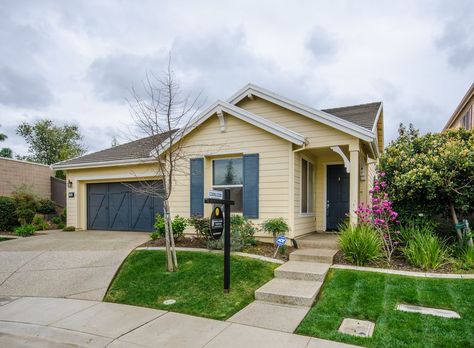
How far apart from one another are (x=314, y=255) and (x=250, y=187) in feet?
8.52

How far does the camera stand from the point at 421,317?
415cm

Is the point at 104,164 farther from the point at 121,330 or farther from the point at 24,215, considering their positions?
the point at 121,330

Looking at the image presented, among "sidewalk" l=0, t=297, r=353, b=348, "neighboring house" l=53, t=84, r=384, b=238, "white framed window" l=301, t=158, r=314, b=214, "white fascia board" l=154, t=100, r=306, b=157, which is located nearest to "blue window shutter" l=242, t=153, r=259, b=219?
"neighboring house" l=53, t=84, r=384, b=238

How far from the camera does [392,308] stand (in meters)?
4.47

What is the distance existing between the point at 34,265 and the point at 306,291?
620 cm

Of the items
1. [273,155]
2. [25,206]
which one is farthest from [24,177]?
[273,155]

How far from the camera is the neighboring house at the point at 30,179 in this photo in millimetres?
15795

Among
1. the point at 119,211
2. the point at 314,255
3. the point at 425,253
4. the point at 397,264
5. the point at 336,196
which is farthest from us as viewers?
the point at 119,211

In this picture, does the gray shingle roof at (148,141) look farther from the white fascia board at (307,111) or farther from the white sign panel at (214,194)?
the white sign panel at (214,194)

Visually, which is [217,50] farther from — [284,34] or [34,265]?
[34,265]

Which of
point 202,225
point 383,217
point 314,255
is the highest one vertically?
point 383,217

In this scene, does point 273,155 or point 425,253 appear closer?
point 425,253

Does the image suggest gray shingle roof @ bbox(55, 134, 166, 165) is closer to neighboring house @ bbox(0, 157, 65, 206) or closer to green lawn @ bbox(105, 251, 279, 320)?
neighboring house @ bbox(0, 157, 65, 206)

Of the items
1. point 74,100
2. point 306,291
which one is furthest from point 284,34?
point 74,100
